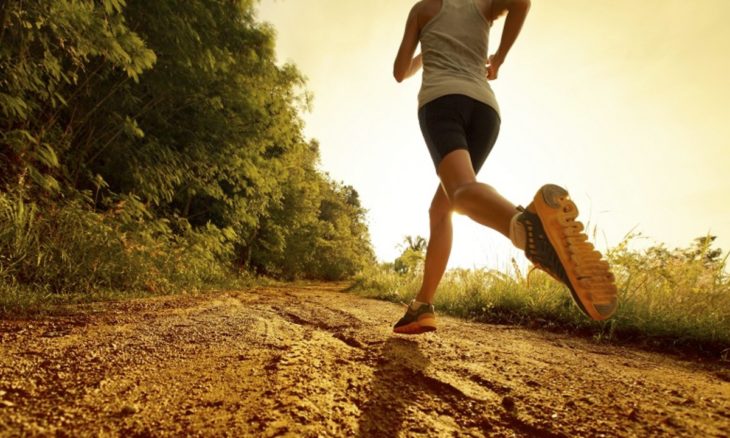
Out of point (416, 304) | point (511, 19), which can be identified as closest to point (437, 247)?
point (416, 304)

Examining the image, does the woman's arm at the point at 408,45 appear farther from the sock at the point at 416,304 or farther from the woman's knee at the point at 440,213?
the sock at the point at 416,304

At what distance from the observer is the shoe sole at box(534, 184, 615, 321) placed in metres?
1.16

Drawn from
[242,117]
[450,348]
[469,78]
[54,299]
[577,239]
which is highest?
[242,117]

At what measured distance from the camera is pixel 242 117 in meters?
6.63

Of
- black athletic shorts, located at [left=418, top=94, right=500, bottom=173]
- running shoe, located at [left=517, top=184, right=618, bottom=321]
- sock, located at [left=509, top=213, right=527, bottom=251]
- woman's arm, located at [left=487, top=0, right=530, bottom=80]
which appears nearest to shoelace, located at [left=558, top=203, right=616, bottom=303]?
running shoe, located at [left=517, top=184, right=618, bottom=321]

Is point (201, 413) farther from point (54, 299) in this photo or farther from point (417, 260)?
point (417, 260)

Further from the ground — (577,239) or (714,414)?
(577,239)

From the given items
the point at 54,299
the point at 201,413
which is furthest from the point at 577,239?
the point at 54,299

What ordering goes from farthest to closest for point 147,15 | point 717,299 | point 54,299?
point 147,15 → point 54,299 → point 717,299

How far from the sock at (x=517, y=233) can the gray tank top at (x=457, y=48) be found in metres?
0.84

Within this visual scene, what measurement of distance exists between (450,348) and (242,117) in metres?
6.32

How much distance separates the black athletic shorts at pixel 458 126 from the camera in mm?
1631

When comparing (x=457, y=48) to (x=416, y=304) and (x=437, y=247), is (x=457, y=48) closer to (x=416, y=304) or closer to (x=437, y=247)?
(x=437, y=247)

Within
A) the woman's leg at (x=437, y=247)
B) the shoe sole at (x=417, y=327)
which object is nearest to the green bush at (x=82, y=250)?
the shoe sole at (x=417, y=327)
